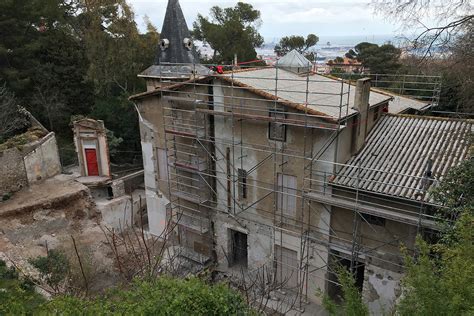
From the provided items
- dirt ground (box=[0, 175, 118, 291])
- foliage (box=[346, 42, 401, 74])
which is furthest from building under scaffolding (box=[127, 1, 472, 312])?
foliage (box=[346, 42, 401, 74])

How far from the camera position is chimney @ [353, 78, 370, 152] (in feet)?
49.7

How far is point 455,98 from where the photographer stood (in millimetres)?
26078

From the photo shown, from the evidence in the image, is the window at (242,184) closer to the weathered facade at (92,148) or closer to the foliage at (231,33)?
the weathered facade at (92,148)

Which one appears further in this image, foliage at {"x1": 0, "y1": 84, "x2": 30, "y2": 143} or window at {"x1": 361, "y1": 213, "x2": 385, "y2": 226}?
foliage at {"x1": 0, "y1": 84, "x2": 30, "y2": 143}

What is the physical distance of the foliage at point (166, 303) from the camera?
8.65 meters

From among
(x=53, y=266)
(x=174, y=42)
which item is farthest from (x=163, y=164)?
(x=174, y=42)

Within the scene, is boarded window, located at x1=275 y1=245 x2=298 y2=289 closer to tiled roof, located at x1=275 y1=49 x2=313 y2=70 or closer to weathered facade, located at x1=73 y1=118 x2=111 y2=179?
tiled roof, located at x1=275 y1=49 x2=313 y2=70

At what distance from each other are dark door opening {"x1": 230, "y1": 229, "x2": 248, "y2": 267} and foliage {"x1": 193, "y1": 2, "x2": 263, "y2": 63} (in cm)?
3045

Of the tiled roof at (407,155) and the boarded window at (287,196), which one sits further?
the boarded window at (287,196)

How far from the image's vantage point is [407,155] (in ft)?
47.2

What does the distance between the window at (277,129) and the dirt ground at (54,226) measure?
987cm

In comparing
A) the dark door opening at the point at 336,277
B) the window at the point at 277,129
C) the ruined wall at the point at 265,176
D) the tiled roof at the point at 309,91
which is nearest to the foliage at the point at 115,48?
the tiled roof at the point at 309,91

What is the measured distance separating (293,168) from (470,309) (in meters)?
9.55

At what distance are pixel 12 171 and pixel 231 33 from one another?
3080cm
